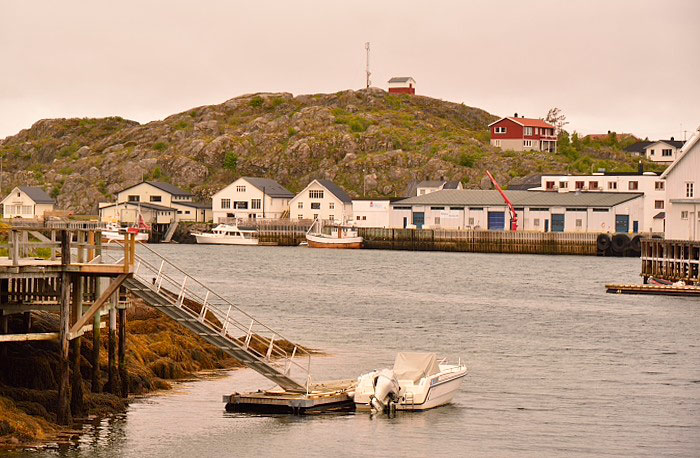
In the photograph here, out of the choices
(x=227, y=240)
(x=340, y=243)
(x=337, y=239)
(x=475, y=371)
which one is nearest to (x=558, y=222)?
(x=340, y=243)

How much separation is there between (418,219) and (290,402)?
434ft

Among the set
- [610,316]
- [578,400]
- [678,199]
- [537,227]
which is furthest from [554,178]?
[578,400]

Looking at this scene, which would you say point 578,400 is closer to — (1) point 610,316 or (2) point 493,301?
(1) point 610,316

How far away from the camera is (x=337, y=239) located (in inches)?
6649

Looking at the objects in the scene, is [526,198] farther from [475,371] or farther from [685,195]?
[475,371]

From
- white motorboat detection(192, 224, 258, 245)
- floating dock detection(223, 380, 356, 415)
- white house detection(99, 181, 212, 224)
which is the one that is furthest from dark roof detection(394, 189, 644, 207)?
floating dock detection(223, 380, 356, 415)

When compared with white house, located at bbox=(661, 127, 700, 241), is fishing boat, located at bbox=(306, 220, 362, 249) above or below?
below

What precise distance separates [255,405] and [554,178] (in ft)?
456

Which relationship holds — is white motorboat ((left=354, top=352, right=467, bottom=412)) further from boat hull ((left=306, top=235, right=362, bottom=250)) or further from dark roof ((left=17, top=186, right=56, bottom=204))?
dark roof ((left=17, top=186, right=56, bottom=204))

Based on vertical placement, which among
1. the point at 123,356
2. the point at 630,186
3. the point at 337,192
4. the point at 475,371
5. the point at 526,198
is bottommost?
the point at 475,371

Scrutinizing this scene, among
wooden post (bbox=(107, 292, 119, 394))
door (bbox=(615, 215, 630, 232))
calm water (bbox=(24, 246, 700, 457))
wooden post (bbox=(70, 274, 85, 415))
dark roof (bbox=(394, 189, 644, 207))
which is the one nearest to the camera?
wooden post (bbox=(70, 274, 85, 415))

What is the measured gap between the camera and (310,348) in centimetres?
5247

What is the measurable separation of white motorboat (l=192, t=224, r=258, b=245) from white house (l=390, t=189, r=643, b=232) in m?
22.3

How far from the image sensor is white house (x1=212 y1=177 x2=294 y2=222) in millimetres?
187875
